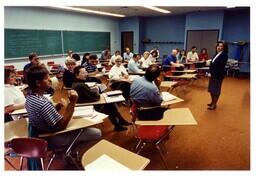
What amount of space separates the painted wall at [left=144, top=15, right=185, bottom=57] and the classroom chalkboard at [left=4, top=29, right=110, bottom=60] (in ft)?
8.64

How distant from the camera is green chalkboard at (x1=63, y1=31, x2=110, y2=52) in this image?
350 inches

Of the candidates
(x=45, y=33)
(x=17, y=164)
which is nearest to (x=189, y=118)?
(x=17, y=164)

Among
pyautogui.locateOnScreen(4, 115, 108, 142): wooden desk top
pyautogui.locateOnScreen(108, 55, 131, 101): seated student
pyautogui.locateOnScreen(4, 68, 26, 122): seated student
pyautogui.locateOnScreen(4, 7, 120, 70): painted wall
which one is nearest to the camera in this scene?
pyautogui.locateOnScreen(4, 115, 108, 142): wooden desk top

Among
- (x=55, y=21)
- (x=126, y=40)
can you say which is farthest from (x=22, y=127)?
(x=126, y=40)

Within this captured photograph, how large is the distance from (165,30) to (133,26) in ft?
5.75

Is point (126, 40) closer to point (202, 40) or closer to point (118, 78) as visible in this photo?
point (202, 40)

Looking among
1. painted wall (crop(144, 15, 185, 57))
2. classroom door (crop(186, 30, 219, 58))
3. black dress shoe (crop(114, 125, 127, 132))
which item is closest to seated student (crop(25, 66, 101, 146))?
black dress shoe (crop(114, 125, 127, 132))

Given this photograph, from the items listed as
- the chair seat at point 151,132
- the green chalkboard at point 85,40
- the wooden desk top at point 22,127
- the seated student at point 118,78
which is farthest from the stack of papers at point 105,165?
the green chalkboard at point 85,40

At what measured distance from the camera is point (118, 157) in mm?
1507

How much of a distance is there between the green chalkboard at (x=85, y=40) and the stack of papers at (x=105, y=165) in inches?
316

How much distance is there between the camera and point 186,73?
19.5ft

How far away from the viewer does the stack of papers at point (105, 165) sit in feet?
4.34

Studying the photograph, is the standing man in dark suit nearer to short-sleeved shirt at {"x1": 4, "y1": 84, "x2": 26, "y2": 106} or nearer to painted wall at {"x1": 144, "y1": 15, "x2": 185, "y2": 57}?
short-sleeved shirt at {"x1": 4, "y1": 84, "x2": 26, "y2": 106}
